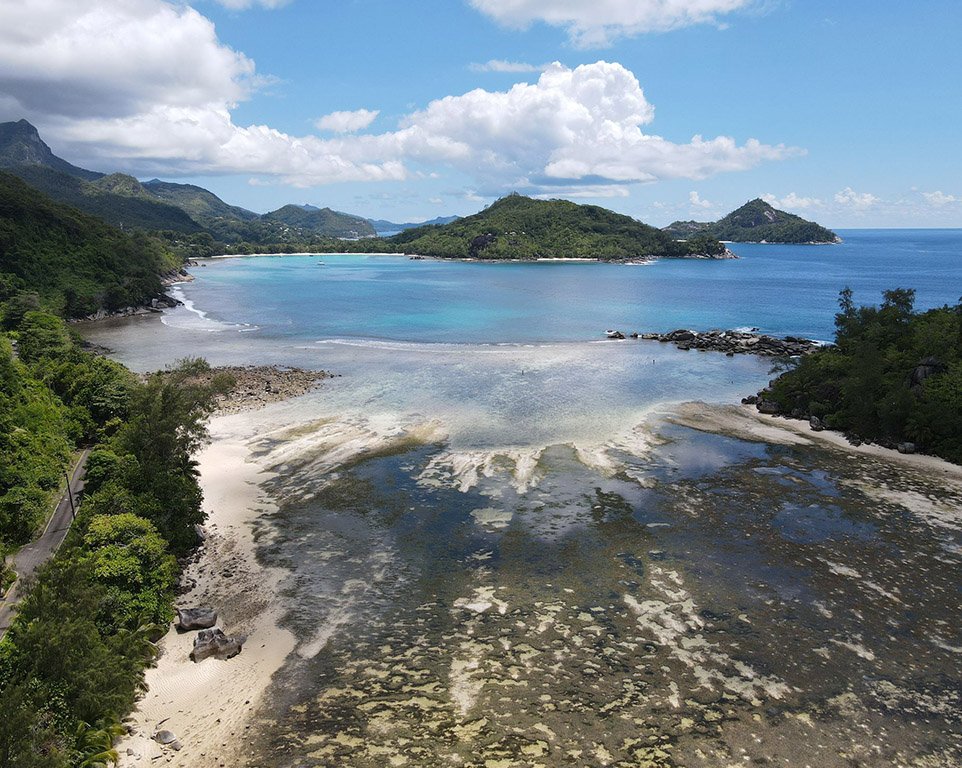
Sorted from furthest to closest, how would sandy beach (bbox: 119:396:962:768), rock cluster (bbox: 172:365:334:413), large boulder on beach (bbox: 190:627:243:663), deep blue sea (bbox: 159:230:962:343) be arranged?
deep blue sea (bbox: 159:230:962:343), rock cluster (bbox: 172:365:334:413), large boulder on beach (bbox: 190:627:243:663), sandy beach (bbox: 119:396:962:768)

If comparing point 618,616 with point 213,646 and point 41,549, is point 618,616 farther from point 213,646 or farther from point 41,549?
point 41,549

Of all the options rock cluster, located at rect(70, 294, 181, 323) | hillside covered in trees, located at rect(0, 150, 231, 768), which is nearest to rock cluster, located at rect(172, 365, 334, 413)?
hillside covered in trees, located at rect(0, 150, 231, 768)

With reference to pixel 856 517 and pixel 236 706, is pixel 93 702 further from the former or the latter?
pixel 856 517

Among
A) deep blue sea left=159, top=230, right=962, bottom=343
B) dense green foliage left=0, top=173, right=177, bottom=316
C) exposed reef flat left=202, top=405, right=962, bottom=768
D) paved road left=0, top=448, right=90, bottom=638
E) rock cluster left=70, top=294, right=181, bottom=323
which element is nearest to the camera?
exposed reef flat left=202, top=405, right=962, bottom=768

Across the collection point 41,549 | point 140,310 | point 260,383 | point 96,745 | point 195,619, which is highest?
point 140,310

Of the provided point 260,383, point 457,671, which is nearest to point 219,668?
point 457,671

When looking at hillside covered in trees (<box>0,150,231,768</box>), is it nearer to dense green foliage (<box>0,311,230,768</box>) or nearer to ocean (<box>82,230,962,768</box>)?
dense green foliage (<box>0,311,230,768</box>)

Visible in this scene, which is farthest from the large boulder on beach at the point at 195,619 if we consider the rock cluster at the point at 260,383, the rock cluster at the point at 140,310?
the rock cluster at the point at 140,310
